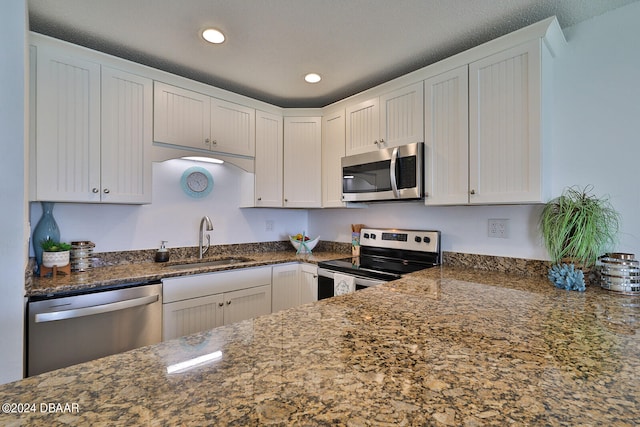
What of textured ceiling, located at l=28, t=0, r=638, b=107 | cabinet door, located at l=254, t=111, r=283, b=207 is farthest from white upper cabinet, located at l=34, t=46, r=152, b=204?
cabinet door, located at l=254, t=111, r=283, b=207

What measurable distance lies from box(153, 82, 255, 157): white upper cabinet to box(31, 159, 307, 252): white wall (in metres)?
0.34

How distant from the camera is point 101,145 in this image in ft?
6.49

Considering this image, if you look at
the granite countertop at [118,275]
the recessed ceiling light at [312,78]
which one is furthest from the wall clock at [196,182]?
the recessed ceiling light at [312,78]

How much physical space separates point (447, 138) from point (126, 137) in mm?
2220

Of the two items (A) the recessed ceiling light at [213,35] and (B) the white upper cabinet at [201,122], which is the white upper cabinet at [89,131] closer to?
(B) the white upper cabinet at [201,122]

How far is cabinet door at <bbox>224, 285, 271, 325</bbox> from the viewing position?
229 centimetres

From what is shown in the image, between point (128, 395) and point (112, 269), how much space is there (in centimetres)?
186

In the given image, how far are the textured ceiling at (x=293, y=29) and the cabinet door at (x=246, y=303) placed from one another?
177 centimetres

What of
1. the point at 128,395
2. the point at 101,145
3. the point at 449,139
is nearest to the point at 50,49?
the point at 101,145

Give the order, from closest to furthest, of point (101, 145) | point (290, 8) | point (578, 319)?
point (578, 319)
point (290, 8)
point (101, 145)

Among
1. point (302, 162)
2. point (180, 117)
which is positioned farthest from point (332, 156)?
point (180, 117)

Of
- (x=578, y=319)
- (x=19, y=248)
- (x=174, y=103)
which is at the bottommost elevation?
(x=578, y=319)

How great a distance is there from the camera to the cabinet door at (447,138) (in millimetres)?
1930

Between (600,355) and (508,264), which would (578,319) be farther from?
(508,264)
